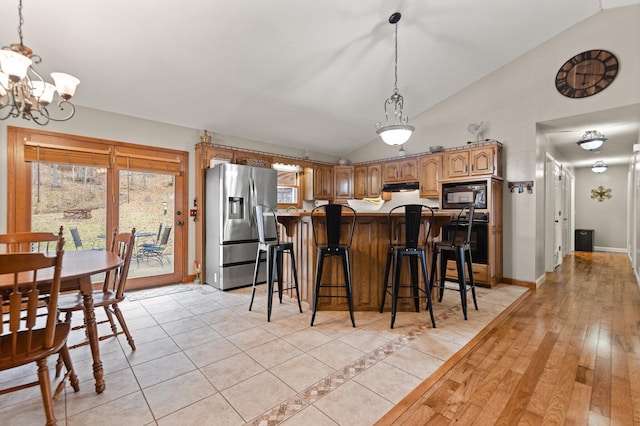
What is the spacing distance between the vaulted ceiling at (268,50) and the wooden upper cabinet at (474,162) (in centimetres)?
126

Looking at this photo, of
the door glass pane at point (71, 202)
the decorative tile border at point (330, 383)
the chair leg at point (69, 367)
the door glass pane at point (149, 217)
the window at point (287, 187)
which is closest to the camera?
the decorative tile border at point (330, 383)

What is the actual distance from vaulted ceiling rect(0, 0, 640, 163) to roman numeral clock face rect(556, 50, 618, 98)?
527mm

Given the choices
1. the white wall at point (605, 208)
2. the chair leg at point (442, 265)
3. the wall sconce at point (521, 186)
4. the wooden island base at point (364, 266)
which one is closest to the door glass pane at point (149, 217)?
the wooden island base at point (364, 266)

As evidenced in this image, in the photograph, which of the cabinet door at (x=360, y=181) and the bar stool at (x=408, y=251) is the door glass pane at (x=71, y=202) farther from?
the cabinet door at (x=360, y=181)

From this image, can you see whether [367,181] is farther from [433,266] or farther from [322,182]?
[433,266]

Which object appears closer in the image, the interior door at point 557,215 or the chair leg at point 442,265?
the chair leg at point 442,265

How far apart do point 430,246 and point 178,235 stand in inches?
146

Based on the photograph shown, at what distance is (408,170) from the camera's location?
5582mm

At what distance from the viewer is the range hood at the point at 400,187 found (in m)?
5.52

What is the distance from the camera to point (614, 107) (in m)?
3.78

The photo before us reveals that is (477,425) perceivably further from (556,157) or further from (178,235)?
(556,157)

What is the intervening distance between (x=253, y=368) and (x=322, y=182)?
4668 millimetres

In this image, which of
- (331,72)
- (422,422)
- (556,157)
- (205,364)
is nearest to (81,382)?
(205,364)

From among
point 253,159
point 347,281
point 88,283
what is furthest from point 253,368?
point 253,159
